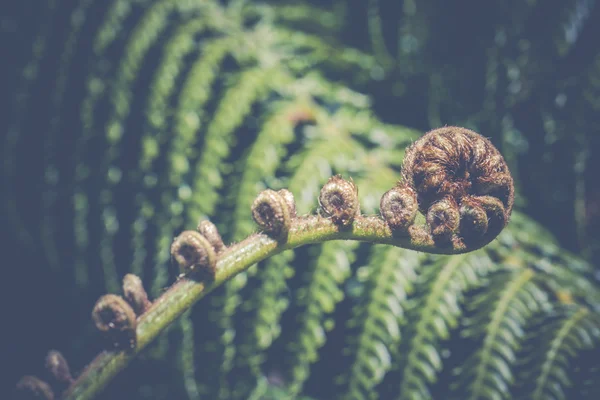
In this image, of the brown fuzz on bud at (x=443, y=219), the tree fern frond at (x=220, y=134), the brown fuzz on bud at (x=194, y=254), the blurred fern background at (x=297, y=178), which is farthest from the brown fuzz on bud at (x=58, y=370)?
the tree fern frond at (x=220, y=134)

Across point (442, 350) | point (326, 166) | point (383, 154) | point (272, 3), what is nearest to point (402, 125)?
point (383, 154)

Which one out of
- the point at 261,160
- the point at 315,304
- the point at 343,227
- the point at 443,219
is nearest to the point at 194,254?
the point at 343,227

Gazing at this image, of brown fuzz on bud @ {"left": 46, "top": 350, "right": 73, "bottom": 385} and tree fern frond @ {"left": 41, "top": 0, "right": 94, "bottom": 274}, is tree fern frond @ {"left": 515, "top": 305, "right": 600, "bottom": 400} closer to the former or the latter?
brown fuzz on bud @ {"left": 46, "top": 350, "right": 73, "bottom": 385}

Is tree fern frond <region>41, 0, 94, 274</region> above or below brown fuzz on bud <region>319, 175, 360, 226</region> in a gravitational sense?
above

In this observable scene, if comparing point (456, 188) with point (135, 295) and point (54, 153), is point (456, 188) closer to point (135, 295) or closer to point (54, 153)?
point (135, 295)

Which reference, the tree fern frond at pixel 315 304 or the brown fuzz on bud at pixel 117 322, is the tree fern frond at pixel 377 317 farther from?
the brown fuzz on bud at pixel 117 322

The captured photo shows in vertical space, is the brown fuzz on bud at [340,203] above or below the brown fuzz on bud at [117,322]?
below

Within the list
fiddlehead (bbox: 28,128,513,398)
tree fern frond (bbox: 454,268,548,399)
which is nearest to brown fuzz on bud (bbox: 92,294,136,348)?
fiddlehead (bbox: 28,128,513,398)
